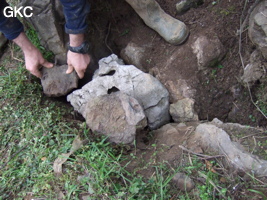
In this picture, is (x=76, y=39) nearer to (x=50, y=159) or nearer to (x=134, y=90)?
(x=134, y=90)

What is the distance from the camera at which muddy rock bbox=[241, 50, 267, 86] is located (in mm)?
2172

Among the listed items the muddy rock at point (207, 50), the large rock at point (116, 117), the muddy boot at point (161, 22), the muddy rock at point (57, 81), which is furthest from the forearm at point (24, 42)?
the muddy rock at point (207, 50)

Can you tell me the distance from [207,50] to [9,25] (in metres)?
1.74

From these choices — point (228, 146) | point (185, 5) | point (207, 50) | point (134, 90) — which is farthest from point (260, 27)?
Answer: point (134, 90)

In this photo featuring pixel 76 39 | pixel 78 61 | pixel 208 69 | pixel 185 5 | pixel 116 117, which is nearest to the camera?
pixel 116 117

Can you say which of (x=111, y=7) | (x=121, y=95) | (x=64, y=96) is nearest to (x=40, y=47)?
(x=64, y=96)

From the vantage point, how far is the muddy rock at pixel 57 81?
239 centimetres

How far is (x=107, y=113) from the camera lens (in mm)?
1970

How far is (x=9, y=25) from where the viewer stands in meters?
2.21

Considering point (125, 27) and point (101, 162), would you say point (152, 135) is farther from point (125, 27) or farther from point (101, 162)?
point (125, 27)

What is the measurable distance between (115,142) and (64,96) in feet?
3.01

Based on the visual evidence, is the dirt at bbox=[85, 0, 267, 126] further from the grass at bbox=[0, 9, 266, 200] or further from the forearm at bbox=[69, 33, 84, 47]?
the grass at bbox=[0, 9, 266, 200]

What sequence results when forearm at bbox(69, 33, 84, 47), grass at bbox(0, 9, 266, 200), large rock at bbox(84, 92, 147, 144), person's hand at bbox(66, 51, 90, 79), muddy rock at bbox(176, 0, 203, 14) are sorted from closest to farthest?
grass at bbox(0, 9, 266, 200) → large rock at bbox(84, 92, 147, 144) → forearm at bbox(69, 33, 84, 47) → person's hand at bbox(66, 51, 90, 79) → muddy rock at bbox(176, 0, 203, 14)

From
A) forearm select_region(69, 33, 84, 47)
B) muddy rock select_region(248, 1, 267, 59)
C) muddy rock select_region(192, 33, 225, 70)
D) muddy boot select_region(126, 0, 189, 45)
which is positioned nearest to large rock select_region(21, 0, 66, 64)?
forearm select_region(69, 33, 84, 47)
